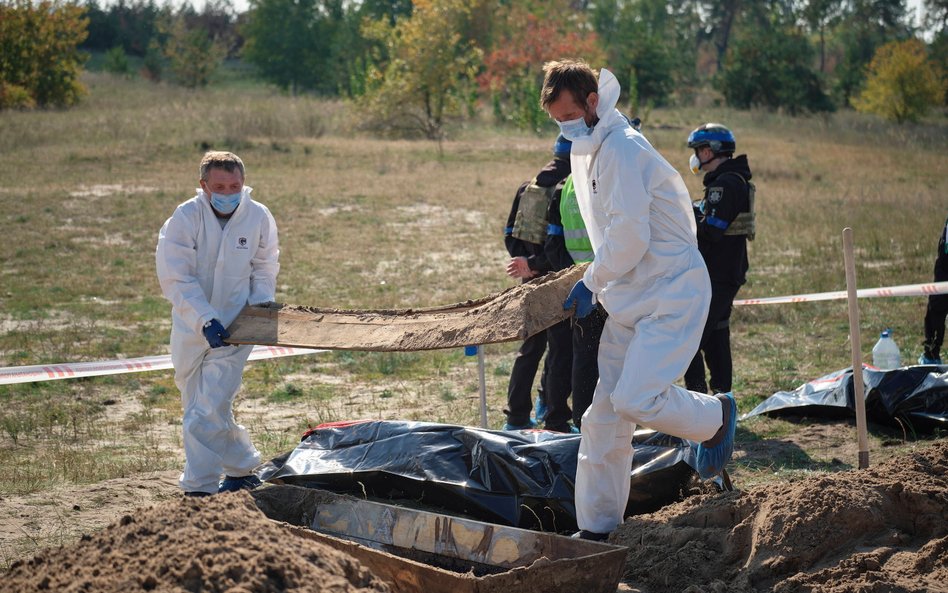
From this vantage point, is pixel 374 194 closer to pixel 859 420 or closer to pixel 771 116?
pixel 859 420

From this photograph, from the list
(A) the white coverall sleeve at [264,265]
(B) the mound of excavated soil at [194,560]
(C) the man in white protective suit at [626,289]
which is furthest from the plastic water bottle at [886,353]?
(B) the mound of excavated soil at [194,560]

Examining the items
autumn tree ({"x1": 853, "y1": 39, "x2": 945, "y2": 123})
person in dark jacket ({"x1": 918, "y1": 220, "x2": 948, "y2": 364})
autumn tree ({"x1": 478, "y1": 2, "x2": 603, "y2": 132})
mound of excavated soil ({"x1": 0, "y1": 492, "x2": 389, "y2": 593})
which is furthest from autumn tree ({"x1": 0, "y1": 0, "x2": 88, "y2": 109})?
mound of excavated soil ({"x1": 0, "y1": 492, "x2": 389, "y2": 593})

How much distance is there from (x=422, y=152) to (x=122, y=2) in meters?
52.3

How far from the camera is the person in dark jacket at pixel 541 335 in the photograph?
6.89 m

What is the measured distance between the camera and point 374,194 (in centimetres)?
2094

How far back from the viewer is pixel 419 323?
Result: 552 cm

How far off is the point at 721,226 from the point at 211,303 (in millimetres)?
3474

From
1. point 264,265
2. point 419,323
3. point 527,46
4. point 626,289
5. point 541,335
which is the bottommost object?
point 541,335

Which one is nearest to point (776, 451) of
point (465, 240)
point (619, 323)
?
point (619, 323)

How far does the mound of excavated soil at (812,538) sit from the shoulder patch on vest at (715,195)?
268cm

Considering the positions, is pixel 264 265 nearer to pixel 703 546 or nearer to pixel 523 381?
pixel 523 381

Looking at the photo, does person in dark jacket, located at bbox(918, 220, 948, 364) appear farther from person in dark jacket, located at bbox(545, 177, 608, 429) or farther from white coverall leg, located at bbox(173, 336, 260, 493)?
white coverall leg, located at bbox(173, 336, 260, 493)

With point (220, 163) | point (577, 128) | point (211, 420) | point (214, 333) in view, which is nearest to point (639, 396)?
point (577, 128)

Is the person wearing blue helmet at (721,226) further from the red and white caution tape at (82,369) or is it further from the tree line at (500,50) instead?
the tree line at (500,50)
